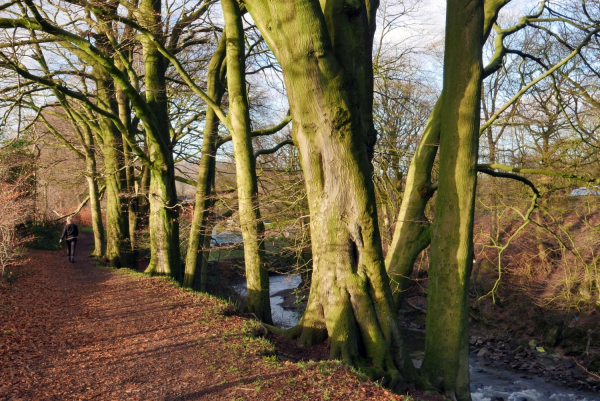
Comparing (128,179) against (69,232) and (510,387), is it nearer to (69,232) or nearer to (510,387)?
(69,232)

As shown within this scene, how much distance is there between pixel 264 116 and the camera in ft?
56.6

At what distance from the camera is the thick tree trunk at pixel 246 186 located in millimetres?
9641

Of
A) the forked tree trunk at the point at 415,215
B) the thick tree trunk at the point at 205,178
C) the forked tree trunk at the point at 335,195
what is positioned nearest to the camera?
the forked tree trunk at the point at 335,195

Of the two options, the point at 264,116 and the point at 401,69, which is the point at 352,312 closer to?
the point at 401,69

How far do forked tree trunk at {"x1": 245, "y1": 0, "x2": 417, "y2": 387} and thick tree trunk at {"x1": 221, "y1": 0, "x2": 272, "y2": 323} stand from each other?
2.86 metres

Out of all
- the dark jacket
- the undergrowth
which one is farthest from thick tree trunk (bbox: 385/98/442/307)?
the undergrowth

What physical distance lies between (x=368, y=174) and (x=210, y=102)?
5.57 m

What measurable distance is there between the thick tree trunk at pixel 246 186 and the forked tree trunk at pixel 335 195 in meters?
2.86

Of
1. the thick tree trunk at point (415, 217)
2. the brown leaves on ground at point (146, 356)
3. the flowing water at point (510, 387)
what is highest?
the thick tree trunk at point (415, 217)

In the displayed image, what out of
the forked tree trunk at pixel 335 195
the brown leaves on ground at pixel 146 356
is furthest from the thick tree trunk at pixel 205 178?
the forked tree trunk at pixel 335 195

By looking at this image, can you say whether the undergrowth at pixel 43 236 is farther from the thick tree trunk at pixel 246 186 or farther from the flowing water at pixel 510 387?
the thick tree trunk at pixel 246 186

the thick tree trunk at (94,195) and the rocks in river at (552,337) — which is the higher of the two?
the thick tree trunk at (94,195)

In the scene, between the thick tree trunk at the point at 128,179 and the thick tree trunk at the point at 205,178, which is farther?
the thick tree trunk at the point at 128,179

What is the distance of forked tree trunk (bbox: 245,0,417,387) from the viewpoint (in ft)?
20.7
